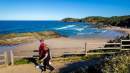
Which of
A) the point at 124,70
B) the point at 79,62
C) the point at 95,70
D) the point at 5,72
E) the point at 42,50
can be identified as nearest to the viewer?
the point at 124,70

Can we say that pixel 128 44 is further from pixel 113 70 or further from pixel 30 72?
pixel 113 70

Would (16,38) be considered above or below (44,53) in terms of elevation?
below

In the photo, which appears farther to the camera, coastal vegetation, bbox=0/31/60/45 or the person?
coastal vegetation, bbox=0/31/60/45

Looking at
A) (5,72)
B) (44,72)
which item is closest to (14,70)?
(5,72)

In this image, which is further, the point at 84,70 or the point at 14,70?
the point at 14,70

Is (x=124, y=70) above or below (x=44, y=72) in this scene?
above

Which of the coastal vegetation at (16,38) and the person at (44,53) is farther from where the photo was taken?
the coastal vegetation at (16,38)

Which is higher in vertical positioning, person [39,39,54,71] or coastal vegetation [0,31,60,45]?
person [39,39,54,71]

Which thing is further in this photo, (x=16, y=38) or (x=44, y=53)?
(x=16, y=38)

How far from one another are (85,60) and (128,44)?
495cm

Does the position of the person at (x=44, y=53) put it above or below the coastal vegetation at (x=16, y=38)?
above

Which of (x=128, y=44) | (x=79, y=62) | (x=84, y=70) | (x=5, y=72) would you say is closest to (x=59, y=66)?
(x=79, y=62)

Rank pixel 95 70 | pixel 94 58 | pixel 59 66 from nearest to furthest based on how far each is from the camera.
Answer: pixel 95 70, pixel 59 66, pixel 94 58

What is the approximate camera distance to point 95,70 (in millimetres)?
11391
